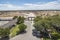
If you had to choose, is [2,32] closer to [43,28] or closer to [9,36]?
[9,36]

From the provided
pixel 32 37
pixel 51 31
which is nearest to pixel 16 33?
pixel 32 37

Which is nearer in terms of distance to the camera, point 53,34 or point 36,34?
point 53,34

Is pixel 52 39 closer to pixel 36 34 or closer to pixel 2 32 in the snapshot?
pixel 36 34

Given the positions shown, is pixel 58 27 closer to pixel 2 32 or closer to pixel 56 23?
pixel 56 23

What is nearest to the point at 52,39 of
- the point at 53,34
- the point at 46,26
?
the point at 53,34

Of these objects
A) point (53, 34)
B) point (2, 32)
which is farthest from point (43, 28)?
point (2, 32)

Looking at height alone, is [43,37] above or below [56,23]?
below

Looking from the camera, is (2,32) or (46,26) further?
(46,26)
